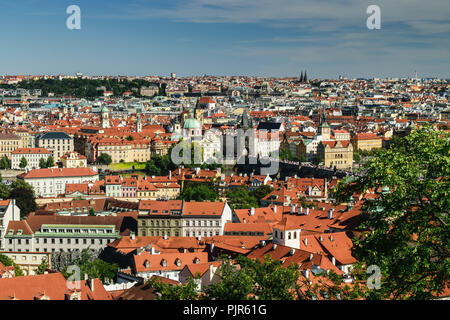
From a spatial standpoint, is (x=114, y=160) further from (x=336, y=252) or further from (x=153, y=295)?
(x=153, y=295)

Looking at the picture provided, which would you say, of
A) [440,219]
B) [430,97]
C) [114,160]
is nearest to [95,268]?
[440,219]

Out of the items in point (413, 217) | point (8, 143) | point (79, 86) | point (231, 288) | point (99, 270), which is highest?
point (79, 86)

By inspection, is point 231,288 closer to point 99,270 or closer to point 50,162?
point 99,270

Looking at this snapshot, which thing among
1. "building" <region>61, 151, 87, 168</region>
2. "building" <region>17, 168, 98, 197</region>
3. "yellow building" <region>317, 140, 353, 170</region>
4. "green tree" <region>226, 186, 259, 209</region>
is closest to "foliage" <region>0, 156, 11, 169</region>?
"building" <region>61, 151, 87, 168</region>

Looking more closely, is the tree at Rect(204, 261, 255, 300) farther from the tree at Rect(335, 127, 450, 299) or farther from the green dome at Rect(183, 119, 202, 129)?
the green dome at Rect(183, 119, 202, 129)

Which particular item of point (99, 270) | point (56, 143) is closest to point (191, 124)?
point (56, 143)

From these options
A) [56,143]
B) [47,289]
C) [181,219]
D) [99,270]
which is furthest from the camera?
[56,143]

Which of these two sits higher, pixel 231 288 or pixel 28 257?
pixel 231 288
